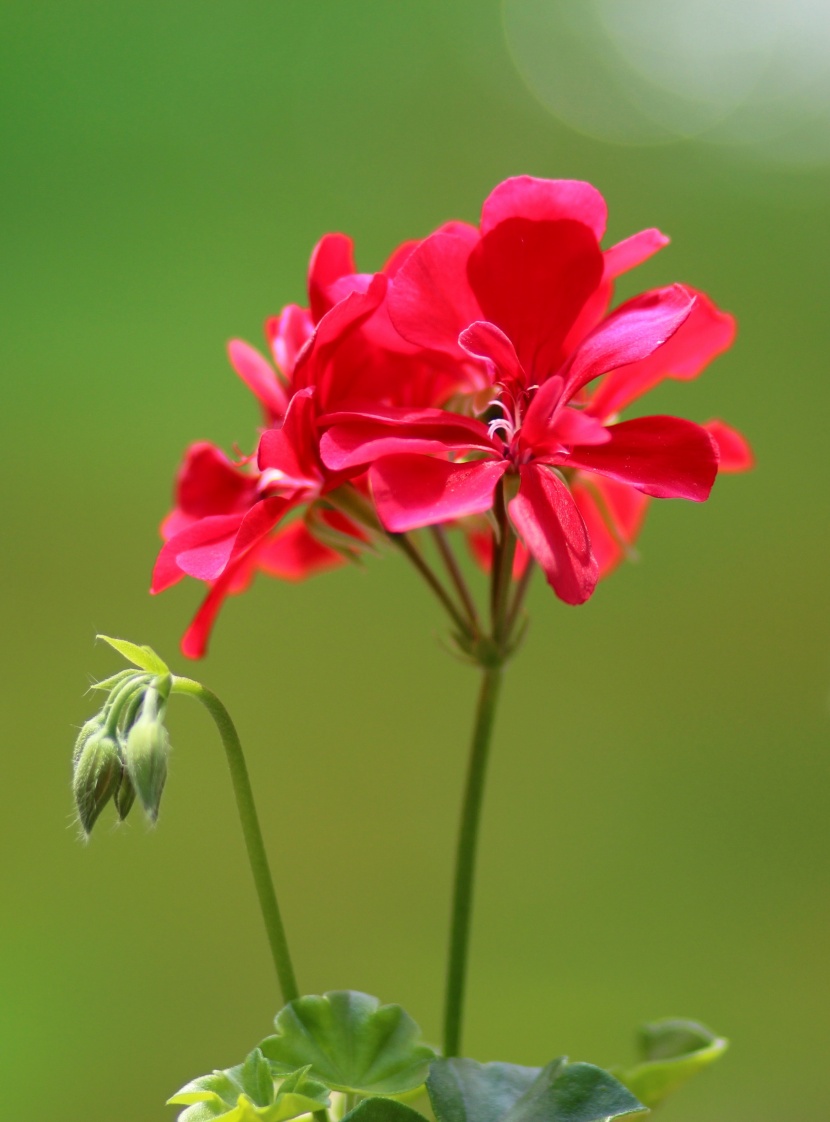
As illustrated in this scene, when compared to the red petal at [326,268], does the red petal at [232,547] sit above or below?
below

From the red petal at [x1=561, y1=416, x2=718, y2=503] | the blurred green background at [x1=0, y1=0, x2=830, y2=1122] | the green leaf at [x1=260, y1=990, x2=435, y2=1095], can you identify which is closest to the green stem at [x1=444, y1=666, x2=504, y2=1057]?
the green leaf at [x1=260, y1=990, x2=435, y2=1095]

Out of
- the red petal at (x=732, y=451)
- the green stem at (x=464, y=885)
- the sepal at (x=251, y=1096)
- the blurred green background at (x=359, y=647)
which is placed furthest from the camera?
the blurred green background at (x=359, y=647)

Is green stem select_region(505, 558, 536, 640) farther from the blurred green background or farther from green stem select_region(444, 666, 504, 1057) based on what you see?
the blurred green background

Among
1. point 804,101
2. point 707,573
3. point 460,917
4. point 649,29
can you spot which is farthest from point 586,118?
point 460,917

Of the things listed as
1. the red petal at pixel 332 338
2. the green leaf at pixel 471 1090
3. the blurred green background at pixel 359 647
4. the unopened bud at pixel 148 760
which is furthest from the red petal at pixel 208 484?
the blurred green background at pixel 359 647

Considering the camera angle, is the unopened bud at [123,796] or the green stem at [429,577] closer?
the unopened bud at [123,796]

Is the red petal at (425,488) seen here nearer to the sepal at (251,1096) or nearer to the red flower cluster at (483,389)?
the red flower cluster at (483,389)

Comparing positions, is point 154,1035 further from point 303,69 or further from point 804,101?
point 804,101
